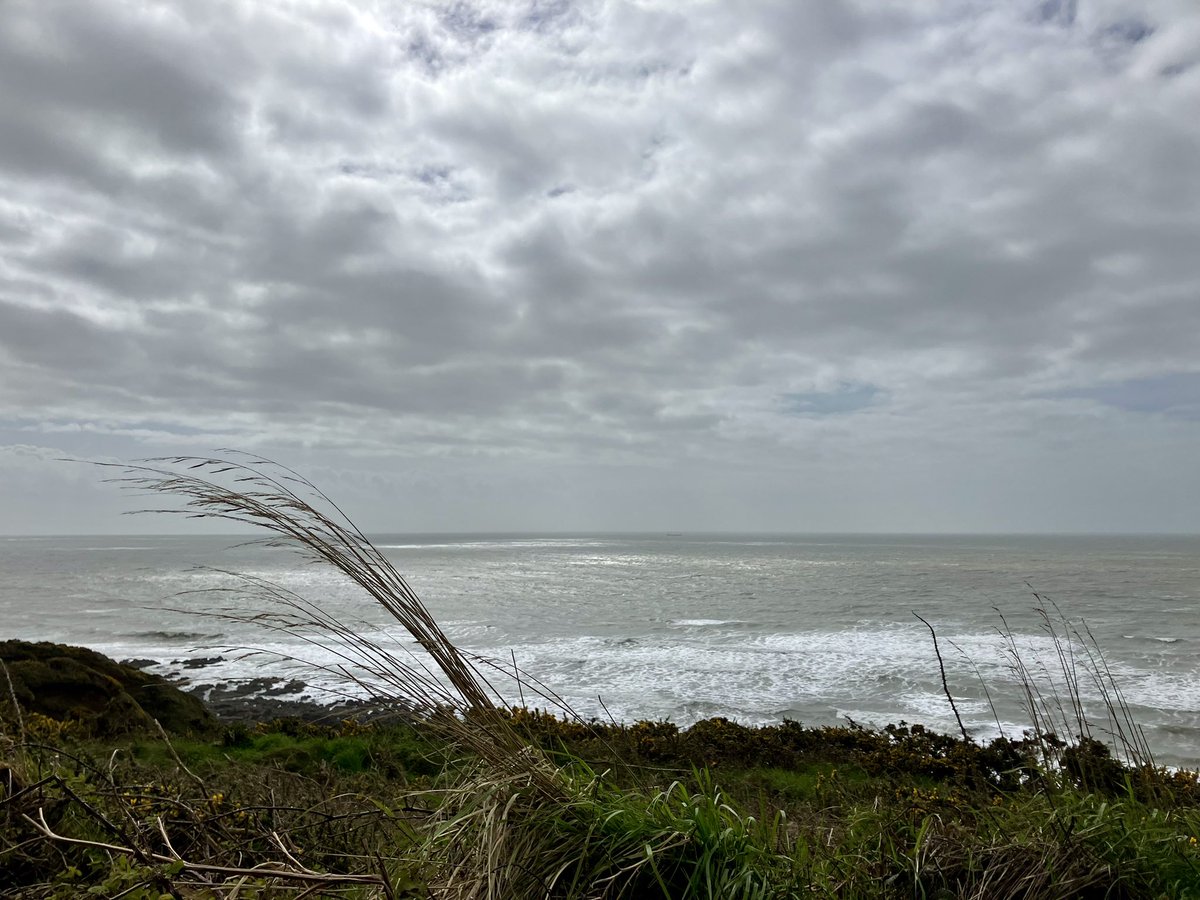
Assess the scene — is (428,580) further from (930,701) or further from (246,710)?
(930,701)

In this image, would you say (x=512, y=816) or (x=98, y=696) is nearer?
(x=512, y=816)

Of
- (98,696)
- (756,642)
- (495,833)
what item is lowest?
(756,642)

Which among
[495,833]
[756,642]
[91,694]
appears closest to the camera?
[495,833]

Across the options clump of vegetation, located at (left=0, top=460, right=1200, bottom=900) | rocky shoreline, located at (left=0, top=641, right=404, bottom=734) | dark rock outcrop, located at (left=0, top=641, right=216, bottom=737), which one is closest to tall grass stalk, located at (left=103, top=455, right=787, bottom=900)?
clump of vegetation, located at (left=0, top=460, right=1200, bottom=900)

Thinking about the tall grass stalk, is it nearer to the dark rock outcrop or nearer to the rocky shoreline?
the rocky shoreline

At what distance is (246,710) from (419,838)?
650 inches

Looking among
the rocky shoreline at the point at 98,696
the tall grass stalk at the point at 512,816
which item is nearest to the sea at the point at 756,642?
the tall grass stalk at the point at 512,816

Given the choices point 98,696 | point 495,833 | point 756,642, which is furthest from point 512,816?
point 756,642

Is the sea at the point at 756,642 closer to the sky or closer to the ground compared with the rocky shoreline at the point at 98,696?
closer to the ground

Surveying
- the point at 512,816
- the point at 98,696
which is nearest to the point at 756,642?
the point at 98,696

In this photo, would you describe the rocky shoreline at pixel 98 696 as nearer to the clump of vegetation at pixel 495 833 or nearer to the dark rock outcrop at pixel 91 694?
the dark rock outcrop at pixel 91 694

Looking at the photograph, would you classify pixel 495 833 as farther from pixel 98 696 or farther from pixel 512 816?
pixel 98 696

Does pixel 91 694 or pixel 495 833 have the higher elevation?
pixel 495 833

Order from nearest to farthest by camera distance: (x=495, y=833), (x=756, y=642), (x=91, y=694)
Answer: (x=495, y=833) → (x=91, y=694) → (x=756, y=642)
